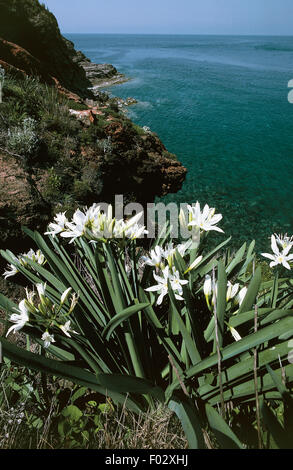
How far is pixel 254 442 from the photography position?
4.36ft

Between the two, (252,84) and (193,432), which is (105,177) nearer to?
(193,432)

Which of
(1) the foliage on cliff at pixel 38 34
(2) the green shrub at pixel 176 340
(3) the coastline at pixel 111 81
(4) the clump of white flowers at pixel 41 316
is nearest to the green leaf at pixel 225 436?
(2) the green shrub at pixel 176 340

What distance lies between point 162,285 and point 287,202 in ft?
33.7

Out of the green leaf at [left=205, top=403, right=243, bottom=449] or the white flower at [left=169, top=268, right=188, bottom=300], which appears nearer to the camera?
the green leaf at [left=205, top=403, right=243, bottom=449]

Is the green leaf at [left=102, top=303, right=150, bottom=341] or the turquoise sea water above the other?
the turquoise sea water

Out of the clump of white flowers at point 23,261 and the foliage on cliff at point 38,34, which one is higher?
the foliage on cliff at point 38,34

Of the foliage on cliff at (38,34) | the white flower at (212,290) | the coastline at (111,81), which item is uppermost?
the coastline at (111,81)

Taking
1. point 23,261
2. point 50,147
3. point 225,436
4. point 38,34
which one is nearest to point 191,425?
point 225,436

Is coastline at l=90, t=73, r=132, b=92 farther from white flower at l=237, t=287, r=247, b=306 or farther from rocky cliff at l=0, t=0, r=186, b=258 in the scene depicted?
white flower at l=237, t=287, r=247, b=306

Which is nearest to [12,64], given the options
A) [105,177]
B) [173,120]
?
[105,177]

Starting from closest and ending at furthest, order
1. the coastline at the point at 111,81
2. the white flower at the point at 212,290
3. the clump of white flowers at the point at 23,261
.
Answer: the white flower at the point at 212,290 → the clump of white flowers at the point at 23,261 → the coastline at the point at 111,81

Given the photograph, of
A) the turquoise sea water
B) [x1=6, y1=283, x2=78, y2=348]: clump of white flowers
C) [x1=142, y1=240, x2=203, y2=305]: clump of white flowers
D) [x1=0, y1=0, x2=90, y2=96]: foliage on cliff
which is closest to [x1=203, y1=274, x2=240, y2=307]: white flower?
[x1=142, y1=240, x2=203, y2=305]: clump of white flowers

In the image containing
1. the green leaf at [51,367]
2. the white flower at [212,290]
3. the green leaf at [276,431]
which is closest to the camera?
the green leaf at [276,431]

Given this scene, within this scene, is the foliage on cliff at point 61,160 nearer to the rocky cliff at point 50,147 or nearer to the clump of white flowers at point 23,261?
the rocky cliff at point 50,147
